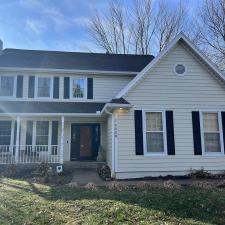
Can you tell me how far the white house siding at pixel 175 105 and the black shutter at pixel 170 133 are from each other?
0.61ft

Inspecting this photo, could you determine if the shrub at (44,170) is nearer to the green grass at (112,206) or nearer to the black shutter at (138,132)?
the green grass at (112,206)

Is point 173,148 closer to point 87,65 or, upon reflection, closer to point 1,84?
point 87,65

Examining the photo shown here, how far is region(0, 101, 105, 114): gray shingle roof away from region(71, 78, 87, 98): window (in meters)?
0.63

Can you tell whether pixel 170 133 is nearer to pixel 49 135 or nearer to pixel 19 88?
pixel 49 135

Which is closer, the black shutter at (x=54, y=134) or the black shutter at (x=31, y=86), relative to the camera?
the black shutter at (x=54, y=134)

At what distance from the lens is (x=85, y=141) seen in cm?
1541

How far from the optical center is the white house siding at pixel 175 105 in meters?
11.2

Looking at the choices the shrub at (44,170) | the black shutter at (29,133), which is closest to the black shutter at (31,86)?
the black shutter at (29,133)

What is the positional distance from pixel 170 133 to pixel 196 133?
1.20 meters

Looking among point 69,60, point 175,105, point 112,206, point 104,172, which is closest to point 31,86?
point 69,60

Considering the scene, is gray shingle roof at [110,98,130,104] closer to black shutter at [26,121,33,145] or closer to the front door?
the front door

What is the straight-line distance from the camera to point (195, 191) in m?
8.25

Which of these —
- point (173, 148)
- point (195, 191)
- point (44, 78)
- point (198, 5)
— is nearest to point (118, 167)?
point (173, 148)

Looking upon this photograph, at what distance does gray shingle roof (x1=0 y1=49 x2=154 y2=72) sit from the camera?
1614cm
